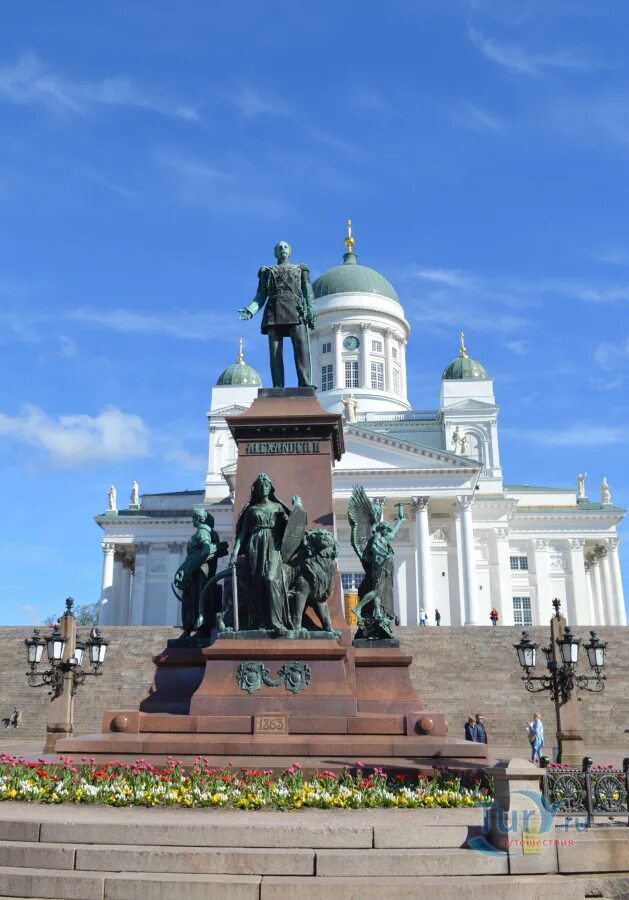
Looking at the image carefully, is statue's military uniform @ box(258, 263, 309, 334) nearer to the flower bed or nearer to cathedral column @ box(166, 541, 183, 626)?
the flower bed

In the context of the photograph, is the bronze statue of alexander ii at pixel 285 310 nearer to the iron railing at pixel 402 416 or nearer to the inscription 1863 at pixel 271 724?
the inscription 1863 at pixel 271 724

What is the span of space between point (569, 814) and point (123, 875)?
3.98 metres

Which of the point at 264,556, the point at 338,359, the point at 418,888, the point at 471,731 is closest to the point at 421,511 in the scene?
the point at 338,359

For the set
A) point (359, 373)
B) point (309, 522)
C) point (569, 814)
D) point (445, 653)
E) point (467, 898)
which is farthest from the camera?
point (359, 373)

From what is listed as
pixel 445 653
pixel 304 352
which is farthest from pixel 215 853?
pixel 445 653

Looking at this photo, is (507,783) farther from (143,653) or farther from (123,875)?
(143,653)

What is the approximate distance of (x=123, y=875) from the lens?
6375mm

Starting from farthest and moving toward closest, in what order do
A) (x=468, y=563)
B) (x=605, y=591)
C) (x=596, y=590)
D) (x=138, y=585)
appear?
(x=596, y=590) < (x=605, y=591) < (x=138, y=585) < (x=468, y=563)

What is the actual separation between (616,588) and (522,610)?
7670 millimetres

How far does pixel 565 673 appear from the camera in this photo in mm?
17562

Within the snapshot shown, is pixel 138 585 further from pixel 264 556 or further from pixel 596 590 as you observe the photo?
pixel 264 556

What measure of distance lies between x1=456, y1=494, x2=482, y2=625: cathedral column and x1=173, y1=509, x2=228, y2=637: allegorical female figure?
43.9m

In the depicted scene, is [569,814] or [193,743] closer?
[569,814]

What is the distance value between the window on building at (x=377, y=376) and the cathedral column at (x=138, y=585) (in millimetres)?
23413
